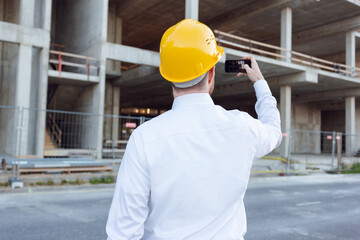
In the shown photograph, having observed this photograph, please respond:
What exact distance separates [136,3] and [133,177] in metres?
22.8

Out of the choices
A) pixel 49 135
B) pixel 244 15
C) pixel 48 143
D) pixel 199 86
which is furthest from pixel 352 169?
pixel 199 86

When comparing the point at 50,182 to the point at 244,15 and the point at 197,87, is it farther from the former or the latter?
the point at 244,15

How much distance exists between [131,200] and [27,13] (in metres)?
16.2

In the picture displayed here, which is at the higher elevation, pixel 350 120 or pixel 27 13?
pixel 27 13

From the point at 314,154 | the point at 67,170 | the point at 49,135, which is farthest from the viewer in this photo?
the point at 314,154

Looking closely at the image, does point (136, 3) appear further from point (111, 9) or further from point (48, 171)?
point (48, 171)

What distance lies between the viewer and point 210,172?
1257 millimetres

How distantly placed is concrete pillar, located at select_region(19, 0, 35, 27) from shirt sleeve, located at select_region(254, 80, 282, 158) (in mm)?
15802

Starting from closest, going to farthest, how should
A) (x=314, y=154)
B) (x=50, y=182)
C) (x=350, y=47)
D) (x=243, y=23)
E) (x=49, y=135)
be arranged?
(x=50, y=182) → (x=49, y=135) → (x=314, y=154) → (x=243, y=23) → (x=350, y=47)

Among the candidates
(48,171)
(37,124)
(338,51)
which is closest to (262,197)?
(48,171)

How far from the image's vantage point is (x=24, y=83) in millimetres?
14758

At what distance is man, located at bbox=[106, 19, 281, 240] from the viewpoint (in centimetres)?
120

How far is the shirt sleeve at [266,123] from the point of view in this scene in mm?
1410

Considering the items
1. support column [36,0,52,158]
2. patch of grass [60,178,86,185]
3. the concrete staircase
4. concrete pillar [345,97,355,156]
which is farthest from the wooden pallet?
concrete pillar [345,97,355,156]
